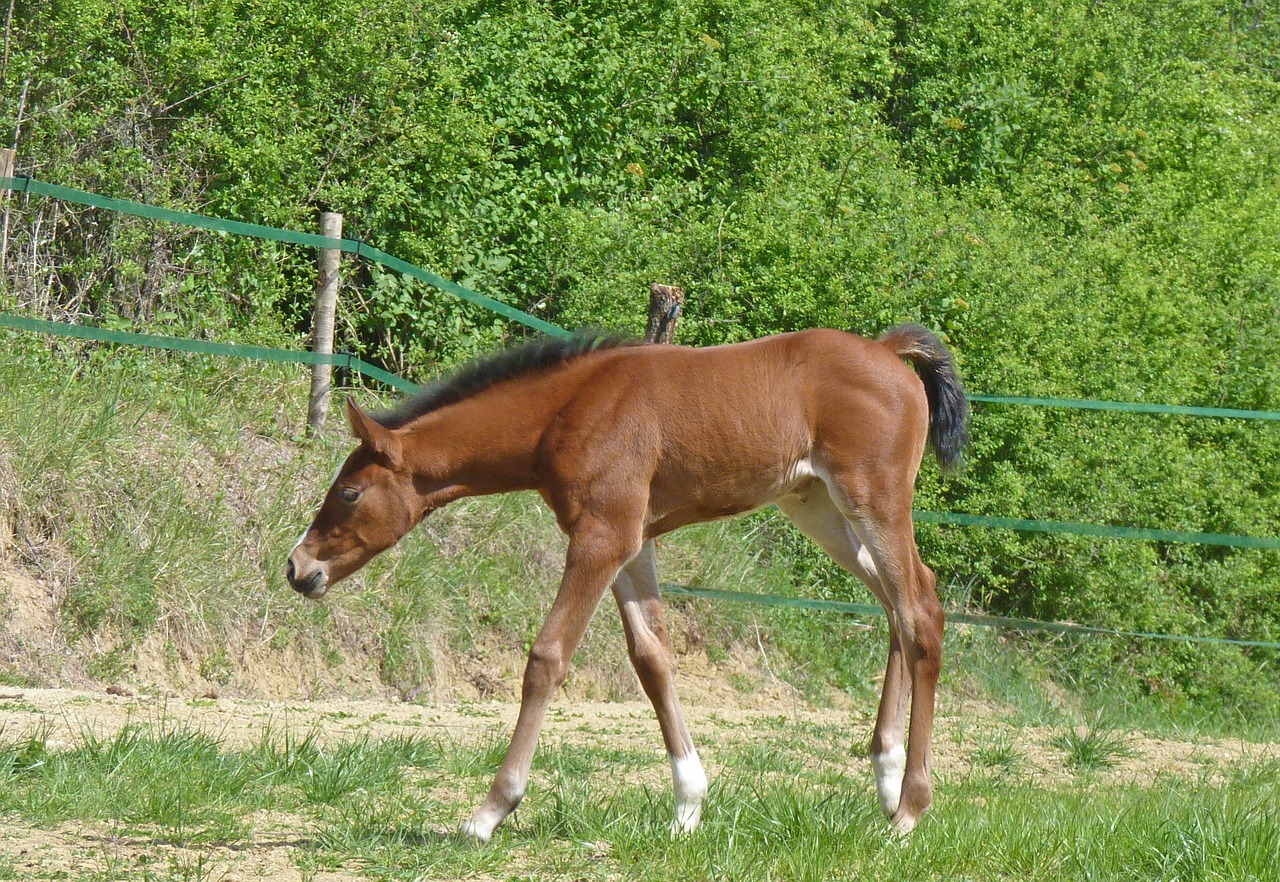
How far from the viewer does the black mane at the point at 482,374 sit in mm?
5301

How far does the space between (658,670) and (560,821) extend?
2.14 feet

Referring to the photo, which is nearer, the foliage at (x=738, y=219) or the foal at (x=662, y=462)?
the foal at (x=662, y=462)

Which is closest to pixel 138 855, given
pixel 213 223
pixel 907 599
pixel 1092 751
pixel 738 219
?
pixel 907 599

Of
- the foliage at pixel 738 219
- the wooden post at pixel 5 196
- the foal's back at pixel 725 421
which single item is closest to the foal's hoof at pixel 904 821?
the foal's back at pixel 725 421

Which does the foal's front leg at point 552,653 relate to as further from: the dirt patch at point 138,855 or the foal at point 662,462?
the dirt patch at point 138,855

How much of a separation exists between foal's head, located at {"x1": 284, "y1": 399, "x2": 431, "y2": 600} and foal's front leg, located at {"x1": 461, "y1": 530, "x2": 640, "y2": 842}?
2.34ft

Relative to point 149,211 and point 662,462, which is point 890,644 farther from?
point 149,211

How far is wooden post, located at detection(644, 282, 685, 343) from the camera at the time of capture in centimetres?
882

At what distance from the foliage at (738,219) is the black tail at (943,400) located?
455 cm

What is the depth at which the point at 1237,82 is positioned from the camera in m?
18.0

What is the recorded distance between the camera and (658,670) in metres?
5.13

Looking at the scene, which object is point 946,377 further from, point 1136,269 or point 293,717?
point 1136,269

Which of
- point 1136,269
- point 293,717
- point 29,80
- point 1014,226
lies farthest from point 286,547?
point 1136,269

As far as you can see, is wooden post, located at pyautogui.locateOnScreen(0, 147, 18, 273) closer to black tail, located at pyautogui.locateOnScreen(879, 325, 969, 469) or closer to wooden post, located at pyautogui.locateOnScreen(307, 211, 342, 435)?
wooden post, located at pyautogui.locateOnScreen(307, 211, 342, 435)
